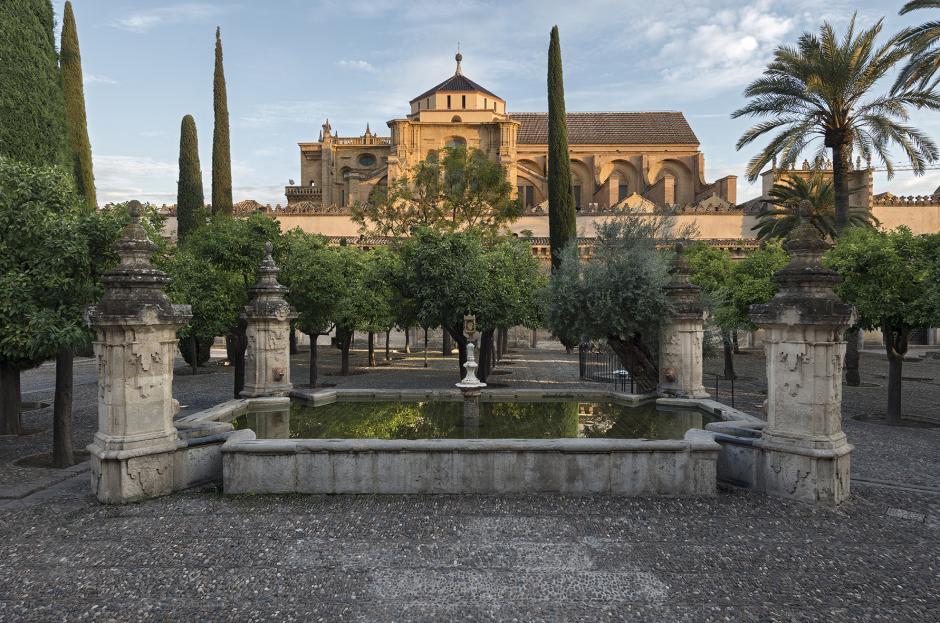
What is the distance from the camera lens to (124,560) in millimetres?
5684

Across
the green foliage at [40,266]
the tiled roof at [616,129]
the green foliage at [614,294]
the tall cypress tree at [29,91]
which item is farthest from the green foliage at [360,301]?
the tiled roof at [616,129]

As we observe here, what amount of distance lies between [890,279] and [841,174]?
693cm

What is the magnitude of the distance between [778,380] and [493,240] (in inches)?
755

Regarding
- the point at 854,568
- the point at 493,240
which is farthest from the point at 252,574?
the point at 493,240

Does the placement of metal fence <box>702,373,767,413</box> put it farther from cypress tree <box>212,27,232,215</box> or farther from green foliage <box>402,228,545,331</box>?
cypress tree <box>212,27,232,215</box>

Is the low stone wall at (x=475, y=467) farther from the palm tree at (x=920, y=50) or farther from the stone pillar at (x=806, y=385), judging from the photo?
the palm tree at (x=920, y=50)

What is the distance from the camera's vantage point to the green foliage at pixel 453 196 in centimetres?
2870

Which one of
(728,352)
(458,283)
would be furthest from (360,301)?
(728,352)

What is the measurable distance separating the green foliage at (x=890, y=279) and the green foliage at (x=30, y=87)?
16.3 m

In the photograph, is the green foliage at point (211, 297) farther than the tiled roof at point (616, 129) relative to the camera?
No

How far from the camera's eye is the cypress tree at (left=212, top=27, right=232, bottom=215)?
28.9m

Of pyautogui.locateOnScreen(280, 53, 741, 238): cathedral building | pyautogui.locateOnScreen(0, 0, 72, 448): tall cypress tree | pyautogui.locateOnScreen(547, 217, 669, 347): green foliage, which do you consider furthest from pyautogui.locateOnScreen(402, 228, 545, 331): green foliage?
pyautogui.locateOnScreen(280, 53, 741, 238): cathedral building

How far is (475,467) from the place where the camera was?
762cm

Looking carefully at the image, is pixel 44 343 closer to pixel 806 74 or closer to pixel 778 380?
pixel 778 380
